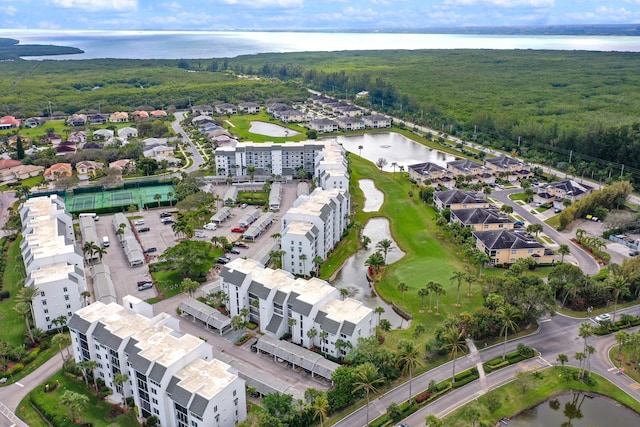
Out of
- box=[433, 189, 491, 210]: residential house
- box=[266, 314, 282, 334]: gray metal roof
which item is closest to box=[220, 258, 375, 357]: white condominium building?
box=[266, 314, 282, 334]: gray metal roof

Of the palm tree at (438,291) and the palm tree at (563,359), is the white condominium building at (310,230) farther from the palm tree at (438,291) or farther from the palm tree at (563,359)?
the palm tree at (563,359)

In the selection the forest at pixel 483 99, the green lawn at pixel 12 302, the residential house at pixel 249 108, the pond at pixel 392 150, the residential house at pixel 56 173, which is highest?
the forest at pixel 483 99

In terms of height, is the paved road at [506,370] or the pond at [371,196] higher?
the pond at [371,196]

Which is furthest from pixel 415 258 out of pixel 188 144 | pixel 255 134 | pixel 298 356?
pixel 255 134

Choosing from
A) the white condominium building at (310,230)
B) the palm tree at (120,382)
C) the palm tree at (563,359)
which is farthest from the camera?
the white condominium building at (310,230)

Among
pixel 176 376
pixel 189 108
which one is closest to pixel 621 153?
pixel 176 376

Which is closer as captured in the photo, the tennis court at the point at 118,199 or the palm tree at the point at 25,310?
the palm tree at the point at 25,310

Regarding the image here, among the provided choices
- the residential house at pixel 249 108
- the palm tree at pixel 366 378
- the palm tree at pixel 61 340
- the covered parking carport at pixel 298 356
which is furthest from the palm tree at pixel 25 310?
the residential house at pixel 249 108

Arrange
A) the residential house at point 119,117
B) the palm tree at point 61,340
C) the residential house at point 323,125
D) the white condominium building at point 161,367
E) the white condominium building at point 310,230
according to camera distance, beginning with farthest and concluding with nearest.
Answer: the residential house at point 119,117 < the residential house at point 323,125 < the white condominium building at point 310,230 < the palm tree at point 61,340 < the white condominium building at point 161,367

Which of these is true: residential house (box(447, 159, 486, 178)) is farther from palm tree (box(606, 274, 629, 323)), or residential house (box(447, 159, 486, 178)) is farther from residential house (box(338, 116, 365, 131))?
residential house (box(338, 116, 365, 131))
